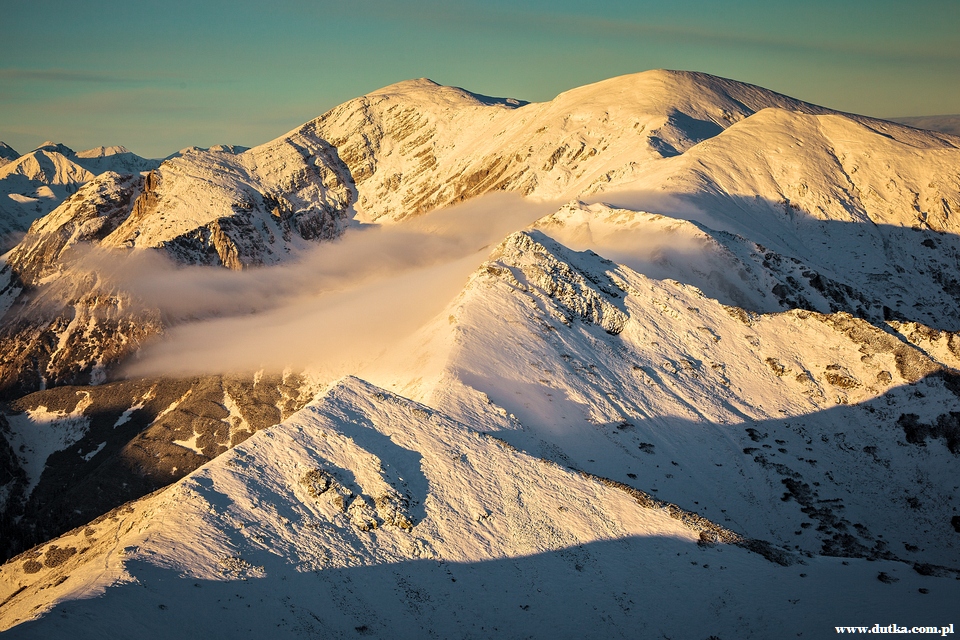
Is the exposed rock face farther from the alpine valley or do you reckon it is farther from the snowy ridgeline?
the snowy ridgeline

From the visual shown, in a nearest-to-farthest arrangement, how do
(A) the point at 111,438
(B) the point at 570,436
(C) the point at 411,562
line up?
(C) the point at 411,562
(B) the point at 570,436
(A) the point at 111,438

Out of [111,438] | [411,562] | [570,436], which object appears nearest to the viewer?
[411,562]

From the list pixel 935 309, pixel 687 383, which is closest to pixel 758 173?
pixel 935 309

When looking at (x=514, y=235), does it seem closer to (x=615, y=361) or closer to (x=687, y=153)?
(x=615, y=361)

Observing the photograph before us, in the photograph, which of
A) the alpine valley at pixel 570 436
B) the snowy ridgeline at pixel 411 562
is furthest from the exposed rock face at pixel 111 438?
the snowy ridgeline at pixel 411 562

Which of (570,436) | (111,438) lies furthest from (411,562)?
(111,438)

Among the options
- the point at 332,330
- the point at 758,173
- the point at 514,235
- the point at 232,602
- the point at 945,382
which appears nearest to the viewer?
the point at 232,602

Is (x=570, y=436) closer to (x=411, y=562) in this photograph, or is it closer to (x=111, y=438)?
(x=411, y=562)

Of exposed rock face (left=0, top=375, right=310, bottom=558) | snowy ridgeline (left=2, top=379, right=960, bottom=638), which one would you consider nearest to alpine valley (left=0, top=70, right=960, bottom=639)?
snowy ridgeline (left=2, top=379, right=960, bottom=638)

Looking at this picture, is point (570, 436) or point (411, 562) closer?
point (411, 562)
